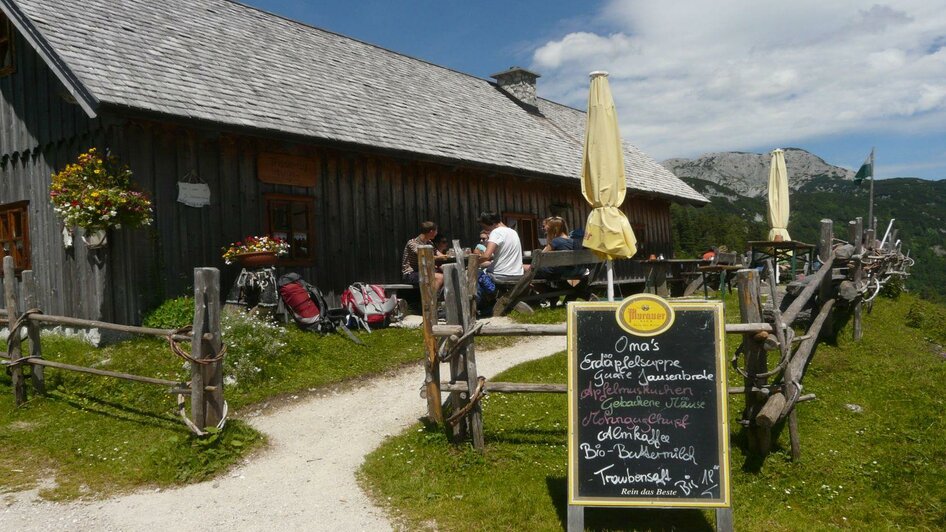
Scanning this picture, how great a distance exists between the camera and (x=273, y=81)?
11.4 m

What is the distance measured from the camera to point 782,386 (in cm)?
504

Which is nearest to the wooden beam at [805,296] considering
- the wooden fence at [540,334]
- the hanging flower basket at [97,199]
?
the wooden fence at [540,334]

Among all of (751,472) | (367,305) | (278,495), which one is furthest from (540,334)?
(367,305)

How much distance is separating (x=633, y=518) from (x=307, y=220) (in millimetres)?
7385

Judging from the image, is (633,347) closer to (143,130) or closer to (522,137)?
(143,130)

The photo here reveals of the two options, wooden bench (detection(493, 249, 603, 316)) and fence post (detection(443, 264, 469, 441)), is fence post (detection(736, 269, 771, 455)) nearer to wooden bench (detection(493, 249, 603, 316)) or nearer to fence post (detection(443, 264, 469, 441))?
fence post (detection(443, 264, 469, 441))

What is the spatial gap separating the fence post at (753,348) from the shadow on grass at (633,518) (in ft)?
2.98

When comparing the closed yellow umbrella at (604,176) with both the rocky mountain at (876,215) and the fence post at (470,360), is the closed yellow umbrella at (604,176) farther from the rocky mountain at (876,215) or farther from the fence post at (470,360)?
the rocky mountain at (876,215)

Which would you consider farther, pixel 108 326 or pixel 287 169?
pixel 287 169

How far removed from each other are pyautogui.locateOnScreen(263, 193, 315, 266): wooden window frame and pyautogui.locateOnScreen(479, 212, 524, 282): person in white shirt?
2.53m

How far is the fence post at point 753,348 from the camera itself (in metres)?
4.93

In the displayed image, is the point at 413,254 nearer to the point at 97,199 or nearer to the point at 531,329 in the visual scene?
the point at 97,199

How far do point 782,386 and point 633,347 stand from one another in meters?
1.40

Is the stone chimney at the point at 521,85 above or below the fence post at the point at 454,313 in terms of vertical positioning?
above
